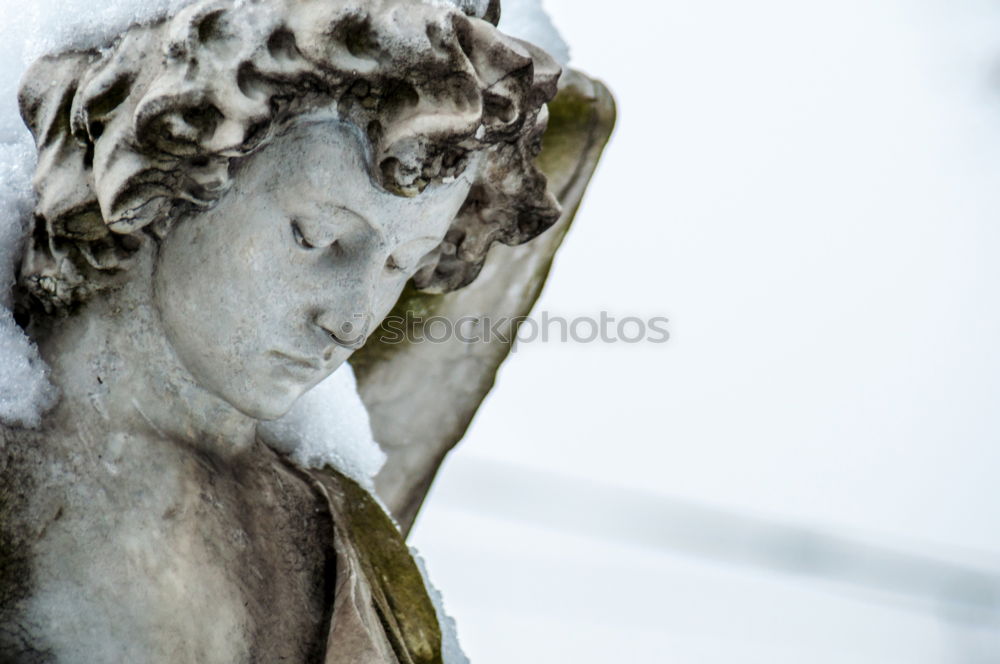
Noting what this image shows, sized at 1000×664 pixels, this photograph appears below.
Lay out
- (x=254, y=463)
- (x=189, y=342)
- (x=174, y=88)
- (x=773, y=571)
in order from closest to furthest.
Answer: (x=174, y=88) < (x=189, y=342) < (x=254, y=463) < (x=773, y=571)

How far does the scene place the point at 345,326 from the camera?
81cm

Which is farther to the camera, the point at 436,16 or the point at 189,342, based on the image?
the point at 189,342

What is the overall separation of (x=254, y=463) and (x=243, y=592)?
0.39ft

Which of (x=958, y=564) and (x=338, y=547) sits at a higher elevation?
(x=338, y=547)

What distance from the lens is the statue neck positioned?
82cm

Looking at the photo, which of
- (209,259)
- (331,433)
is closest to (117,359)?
(209,259)

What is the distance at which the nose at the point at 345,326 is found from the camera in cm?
81

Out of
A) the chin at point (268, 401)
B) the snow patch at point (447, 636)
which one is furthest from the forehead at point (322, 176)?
the snow patch at point (447, 636)

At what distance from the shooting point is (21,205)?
83 centimetres

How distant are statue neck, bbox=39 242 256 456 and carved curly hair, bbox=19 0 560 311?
15mm

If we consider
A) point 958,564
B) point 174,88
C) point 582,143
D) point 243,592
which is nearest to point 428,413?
point 582,143

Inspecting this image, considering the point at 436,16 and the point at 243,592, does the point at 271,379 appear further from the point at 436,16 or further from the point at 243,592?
the point at 436,16

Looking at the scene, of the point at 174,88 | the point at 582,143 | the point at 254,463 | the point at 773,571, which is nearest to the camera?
the point at 174,88

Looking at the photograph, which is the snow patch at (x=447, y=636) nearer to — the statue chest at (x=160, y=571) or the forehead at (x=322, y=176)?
the statue chest at (x=160, y=571)
